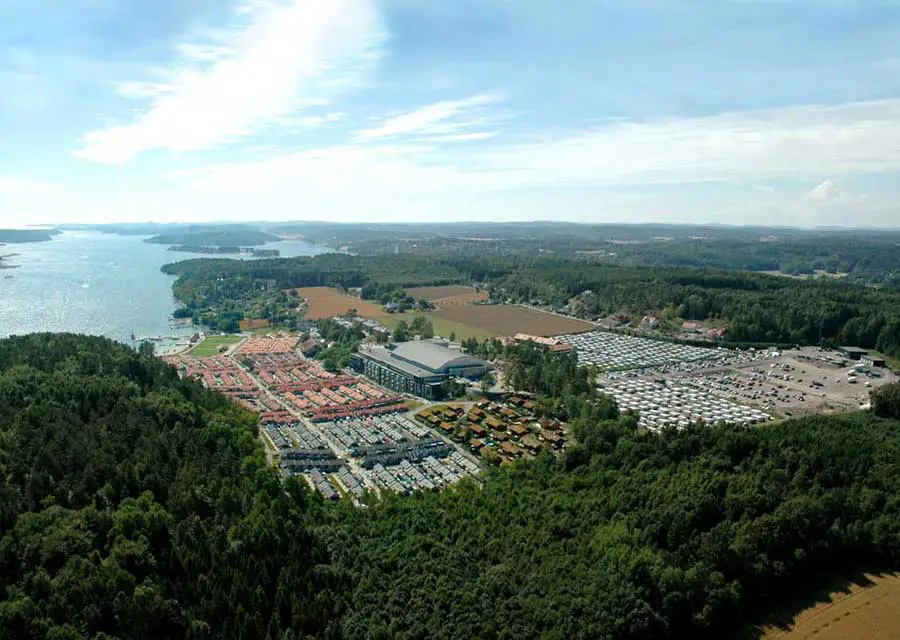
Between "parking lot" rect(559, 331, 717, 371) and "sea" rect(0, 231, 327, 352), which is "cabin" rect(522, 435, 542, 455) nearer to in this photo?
"parking lot" rect(559, 331, 717, 371)

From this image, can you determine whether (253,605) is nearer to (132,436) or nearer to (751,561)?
(132,436)

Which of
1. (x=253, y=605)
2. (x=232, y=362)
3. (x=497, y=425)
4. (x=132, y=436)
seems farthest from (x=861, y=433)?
(x=232, y=362)

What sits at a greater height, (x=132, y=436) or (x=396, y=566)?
(x=132, y=436)

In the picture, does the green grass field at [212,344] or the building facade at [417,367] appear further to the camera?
the green grass field at [212,344]

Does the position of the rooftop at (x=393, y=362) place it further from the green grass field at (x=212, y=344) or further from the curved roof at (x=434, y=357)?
the green grass field at (x=212, y=344)

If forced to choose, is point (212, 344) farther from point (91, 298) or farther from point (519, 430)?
point (519, 430)

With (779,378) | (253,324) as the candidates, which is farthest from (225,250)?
(779,378)

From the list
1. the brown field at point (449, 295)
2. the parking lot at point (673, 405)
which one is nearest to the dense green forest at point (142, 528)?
the parking lot at point (673, 405)
